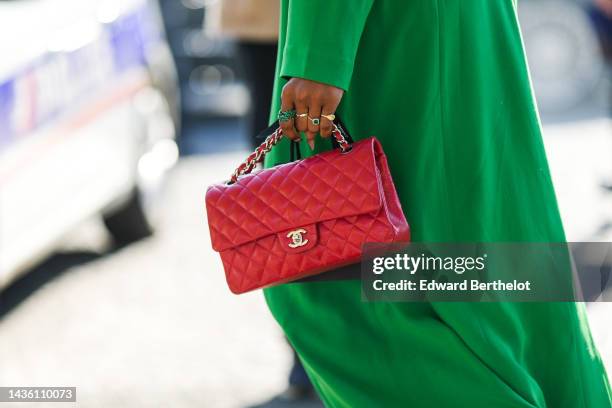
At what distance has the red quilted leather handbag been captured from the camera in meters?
2.27

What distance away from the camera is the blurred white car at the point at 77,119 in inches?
166

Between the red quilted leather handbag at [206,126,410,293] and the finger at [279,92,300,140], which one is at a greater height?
the finger at [279,92,300,140]

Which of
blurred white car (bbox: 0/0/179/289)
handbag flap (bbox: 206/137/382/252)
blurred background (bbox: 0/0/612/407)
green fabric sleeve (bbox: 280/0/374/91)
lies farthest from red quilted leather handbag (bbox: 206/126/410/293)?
blurred white car (bbox: 0/0/179/289)

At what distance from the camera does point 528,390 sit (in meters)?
2.38

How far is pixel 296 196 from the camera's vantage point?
231cm

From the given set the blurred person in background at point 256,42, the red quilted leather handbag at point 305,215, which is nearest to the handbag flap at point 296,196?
the red quilted leather handbag at point 305,215

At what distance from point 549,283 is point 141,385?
1793 millimetres

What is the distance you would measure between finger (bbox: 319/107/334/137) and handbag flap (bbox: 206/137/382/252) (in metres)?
0.05

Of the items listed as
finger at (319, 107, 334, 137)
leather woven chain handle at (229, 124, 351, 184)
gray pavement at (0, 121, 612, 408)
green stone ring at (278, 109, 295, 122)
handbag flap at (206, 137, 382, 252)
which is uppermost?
green stone ring at (278, 109, 295, 122)

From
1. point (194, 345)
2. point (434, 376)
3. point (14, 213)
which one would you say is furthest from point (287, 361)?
point (434, 376)

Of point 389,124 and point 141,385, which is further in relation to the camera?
point 141,385

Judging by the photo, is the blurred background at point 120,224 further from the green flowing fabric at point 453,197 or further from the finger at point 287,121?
the finger at point 287,121

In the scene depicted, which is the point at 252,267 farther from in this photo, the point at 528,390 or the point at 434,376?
the point at 528,390

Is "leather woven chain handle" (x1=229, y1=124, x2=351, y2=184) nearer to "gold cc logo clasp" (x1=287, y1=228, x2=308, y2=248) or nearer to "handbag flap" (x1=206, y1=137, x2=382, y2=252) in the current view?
"handbag flap" (x1=206, y1=137, x2=382, y2=252)
